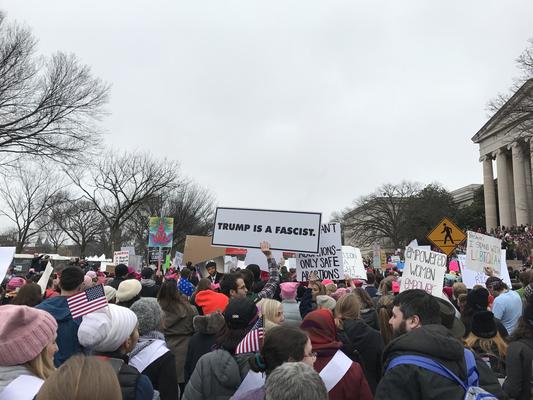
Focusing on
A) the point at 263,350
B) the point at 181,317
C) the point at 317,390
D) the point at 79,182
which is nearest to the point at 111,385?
the point at 317,390

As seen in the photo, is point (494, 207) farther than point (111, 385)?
Yes

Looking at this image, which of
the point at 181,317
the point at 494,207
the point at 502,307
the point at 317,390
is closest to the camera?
the point at 317,390

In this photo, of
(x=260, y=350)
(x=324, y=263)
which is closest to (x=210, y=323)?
(x=260, y=350)

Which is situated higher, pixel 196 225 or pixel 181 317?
pixel 196 225

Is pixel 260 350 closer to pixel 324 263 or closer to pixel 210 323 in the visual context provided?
pixel 210 323

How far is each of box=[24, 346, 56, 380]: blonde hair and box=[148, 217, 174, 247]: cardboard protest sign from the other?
1865 cm

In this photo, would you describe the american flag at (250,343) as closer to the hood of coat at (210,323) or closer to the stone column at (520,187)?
the hood of coat at (210,323)

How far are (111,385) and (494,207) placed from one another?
70011mm

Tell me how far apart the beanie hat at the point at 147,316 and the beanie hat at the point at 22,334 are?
1403 mm

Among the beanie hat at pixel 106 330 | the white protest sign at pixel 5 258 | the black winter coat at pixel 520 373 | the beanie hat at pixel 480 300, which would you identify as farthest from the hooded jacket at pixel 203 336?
the white protest sign at pixel 5 258

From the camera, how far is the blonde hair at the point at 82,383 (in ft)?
6.20

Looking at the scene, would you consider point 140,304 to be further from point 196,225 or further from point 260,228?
point 196,225

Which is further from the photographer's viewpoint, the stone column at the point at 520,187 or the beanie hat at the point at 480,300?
the stone column at the point at 520,187

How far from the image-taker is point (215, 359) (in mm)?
3703
